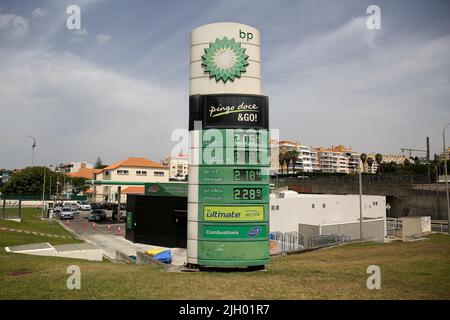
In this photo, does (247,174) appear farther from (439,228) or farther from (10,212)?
(10,212)

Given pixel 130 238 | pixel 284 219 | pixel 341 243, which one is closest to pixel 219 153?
pixel 341 243

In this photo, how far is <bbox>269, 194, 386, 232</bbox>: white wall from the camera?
1458 inches

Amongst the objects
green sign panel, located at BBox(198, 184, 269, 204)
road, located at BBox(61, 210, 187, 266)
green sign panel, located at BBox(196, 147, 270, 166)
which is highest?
green sign panel, located at BBox(196, 147, 270, 166)

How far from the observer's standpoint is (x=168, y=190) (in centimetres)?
3744

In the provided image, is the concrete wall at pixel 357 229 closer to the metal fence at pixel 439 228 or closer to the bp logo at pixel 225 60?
the metal fence at pixel 439 228

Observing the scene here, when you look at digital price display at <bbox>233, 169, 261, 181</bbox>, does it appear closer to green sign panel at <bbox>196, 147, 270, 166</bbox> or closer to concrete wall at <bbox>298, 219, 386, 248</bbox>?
green sign panel at <bbox>196, 147, 270, 166</bbox>

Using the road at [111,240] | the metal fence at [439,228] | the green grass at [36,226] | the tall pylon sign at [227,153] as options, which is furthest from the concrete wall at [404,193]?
the tall pylon sign at [227,153]

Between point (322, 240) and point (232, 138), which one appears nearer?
point (232, 138)

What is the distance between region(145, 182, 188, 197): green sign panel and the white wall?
927cm

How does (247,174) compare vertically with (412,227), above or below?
above

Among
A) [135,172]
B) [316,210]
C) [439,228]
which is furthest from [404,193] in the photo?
[135,172]

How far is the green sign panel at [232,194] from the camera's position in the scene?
54.3 ft

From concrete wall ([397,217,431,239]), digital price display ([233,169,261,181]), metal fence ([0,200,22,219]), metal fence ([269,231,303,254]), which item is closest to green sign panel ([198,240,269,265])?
digital price display ([233,169,261,181])

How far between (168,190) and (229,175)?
2185cm
